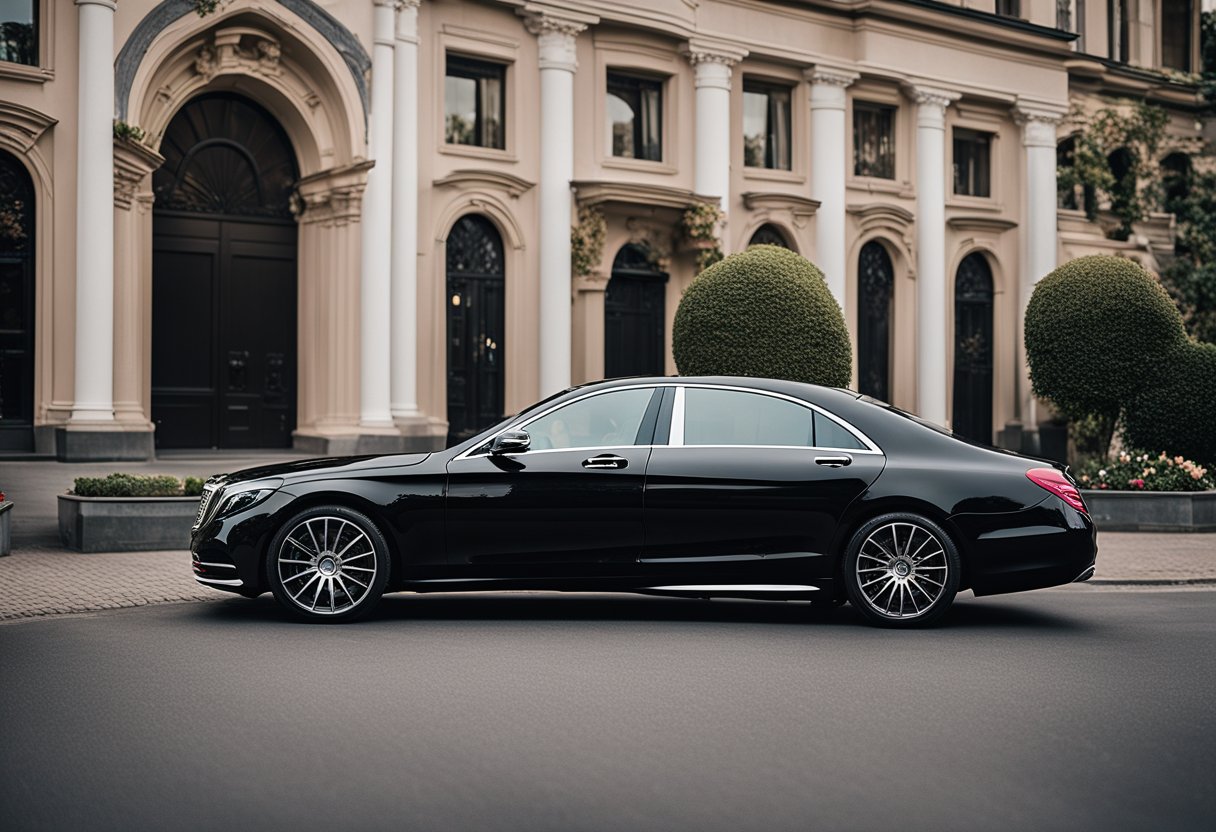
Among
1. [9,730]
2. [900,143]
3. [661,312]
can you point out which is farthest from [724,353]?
[9,730]

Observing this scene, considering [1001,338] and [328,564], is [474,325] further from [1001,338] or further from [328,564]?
[328,564]

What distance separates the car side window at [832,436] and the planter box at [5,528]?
7.56 meters

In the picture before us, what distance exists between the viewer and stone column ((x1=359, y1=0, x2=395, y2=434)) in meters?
22.5

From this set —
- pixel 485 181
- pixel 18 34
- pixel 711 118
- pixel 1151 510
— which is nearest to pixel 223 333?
pixel 485 181

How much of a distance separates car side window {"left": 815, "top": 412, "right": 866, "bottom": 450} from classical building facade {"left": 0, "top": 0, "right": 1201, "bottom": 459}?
36.6 ft

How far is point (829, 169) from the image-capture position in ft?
96.3

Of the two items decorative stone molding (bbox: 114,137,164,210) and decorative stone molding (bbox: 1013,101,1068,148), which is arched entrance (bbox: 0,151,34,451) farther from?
decorative stone molding (bbox: 1013,101,1068,148)

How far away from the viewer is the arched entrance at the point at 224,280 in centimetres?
2206

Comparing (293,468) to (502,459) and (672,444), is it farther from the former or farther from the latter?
(672,444)

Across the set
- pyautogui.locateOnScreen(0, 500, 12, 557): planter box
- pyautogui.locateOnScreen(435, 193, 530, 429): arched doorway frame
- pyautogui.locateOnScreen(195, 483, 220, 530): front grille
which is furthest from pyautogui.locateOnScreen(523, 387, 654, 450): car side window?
pyautogui.locateOnScreen(435, 193, 530, 429): arched doorway frame

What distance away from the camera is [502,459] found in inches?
361

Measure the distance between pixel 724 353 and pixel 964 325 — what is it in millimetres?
14297

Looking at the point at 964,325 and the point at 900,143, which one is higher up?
the point at 900,143

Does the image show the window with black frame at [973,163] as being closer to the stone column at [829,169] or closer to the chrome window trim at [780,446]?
the stone column at [829,169]
